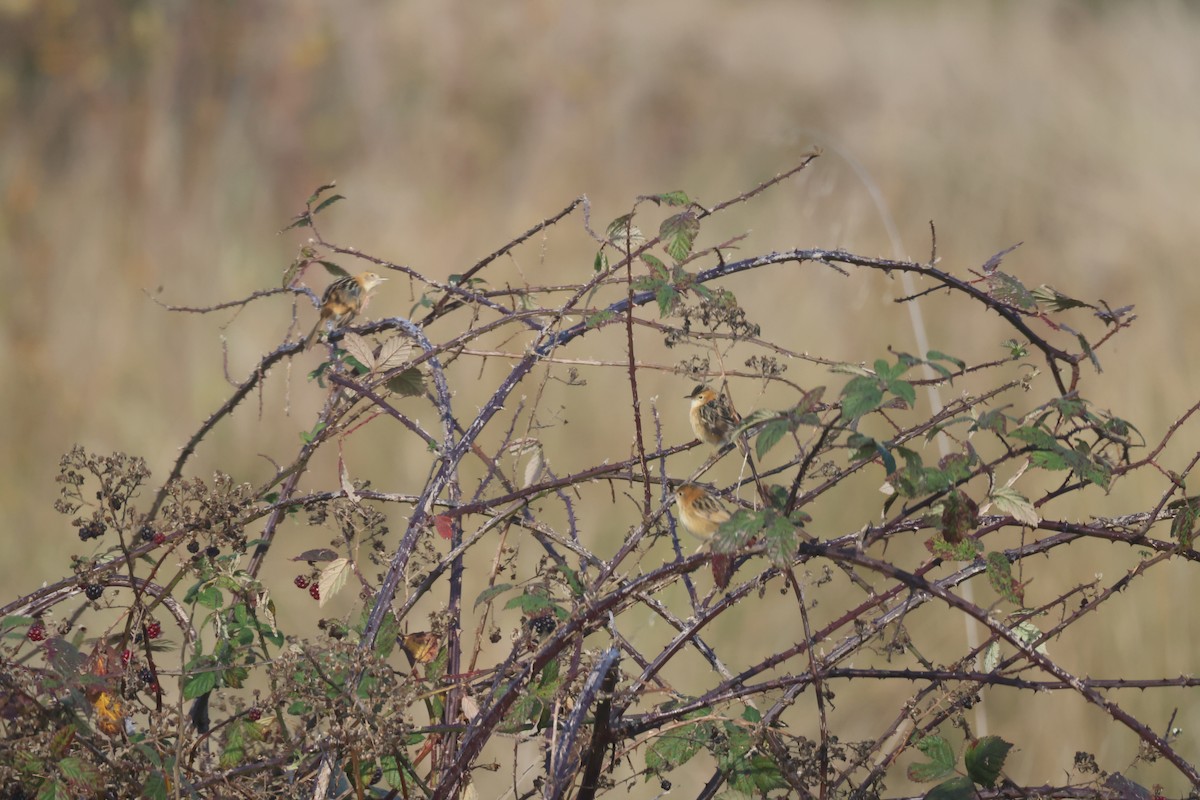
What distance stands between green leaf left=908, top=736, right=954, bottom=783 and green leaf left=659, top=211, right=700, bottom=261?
672mm

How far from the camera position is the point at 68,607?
382 cm

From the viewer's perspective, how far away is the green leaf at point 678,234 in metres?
1.56

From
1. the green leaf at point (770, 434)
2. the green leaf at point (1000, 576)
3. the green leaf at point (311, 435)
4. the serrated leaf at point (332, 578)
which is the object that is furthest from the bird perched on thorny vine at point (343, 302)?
the green leaf at point (1000, 576)

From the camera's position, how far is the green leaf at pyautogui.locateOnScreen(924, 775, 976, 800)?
135 centimetres

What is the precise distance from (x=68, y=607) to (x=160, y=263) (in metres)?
1.23

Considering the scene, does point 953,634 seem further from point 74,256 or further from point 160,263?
point 74,256

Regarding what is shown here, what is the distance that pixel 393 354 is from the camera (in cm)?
169

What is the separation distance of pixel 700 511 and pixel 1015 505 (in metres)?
0.57

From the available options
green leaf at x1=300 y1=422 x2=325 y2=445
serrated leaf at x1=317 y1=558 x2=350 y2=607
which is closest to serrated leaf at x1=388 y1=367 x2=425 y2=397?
green leaf at x1=300 y1=422 x2=325 y2=445

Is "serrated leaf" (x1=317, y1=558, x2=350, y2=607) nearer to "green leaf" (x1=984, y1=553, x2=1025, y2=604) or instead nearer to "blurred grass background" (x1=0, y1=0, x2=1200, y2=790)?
"green leaf" (x1=984, y1=553, x2=1025, y2=604)

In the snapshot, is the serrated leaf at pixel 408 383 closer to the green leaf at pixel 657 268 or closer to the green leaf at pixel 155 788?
the green leaf at pixel 657 268

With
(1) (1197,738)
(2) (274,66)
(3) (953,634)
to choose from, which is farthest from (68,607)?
(1) (1197,738)

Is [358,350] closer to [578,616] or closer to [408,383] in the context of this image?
[408,383]

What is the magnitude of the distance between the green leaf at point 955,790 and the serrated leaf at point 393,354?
892mm
